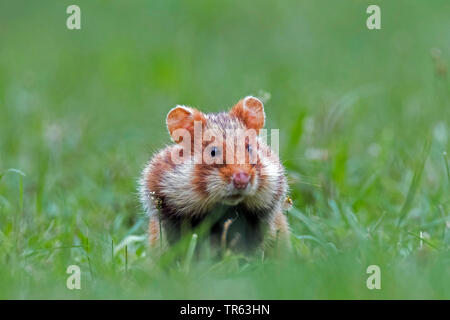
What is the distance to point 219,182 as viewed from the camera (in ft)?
17.4

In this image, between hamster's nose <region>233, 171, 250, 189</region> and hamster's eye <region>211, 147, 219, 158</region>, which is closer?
hamster's nose <region>233, 171, 250, 189</region>

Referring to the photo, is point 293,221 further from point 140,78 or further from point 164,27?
point 164,27

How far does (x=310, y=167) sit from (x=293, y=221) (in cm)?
108

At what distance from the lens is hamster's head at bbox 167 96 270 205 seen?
5.31 m

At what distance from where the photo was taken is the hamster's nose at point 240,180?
17.1 ft

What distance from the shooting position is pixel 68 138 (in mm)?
9383

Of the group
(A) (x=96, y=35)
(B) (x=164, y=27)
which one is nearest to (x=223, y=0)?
(B) (x=164, y=27)

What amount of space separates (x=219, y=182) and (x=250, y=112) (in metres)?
0.85

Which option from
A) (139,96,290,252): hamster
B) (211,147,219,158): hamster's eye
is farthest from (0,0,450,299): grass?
(211,147,219,158): hamster's eye

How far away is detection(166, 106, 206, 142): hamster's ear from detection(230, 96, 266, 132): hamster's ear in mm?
296

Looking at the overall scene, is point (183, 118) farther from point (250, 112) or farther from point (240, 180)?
point (240, 180)

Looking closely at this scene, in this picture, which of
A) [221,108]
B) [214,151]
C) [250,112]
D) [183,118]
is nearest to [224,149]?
[214,151]

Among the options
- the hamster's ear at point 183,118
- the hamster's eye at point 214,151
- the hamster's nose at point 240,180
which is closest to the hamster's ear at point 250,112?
the hamster's ear at point 183,118

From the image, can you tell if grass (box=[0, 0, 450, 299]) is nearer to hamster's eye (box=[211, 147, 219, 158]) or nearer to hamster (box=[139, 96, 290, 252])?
hamster (box=[139, 96, 290, 252])
